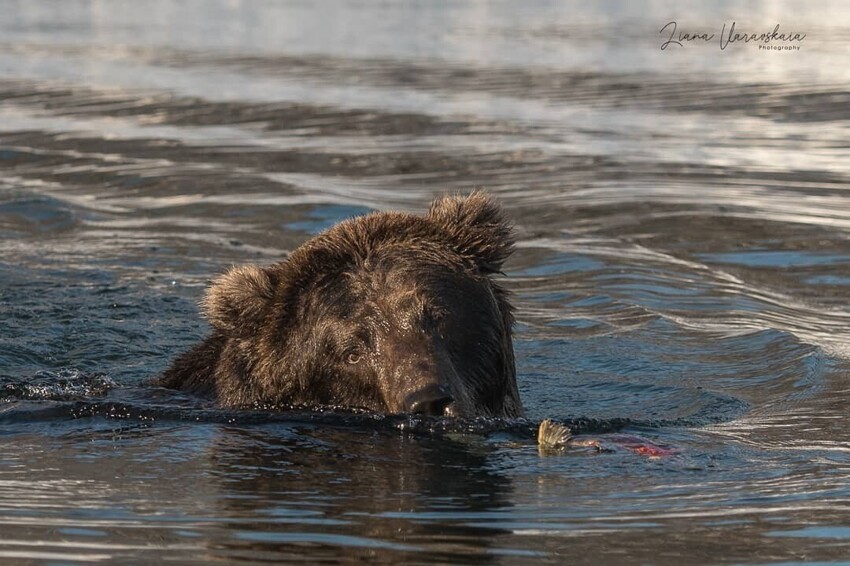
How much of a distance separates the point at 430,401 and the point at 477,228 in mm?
1349

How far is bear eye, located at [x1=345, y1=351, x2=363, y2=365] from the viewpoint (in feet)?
23.6

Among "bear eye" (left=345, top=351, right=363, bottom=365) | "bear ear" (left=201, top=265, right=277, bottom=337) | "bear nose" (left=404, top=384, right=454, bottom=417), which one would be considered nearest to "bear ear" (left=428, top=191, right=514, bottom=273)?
"bear eye" (left=345, top=351, right=363, bottom=365)

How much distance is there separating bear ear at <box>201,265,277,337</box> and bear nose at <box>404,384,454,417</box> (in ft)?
4.09

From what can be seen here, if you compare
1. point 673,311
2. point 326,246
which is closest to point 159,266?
point 673,311

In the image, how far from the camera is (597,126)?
2011cm

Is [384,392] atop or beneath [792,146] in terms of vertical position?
beneath

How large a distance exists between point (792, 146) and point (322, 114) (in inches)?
249

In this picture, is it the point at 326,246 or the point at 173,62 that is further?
the point at 173,62

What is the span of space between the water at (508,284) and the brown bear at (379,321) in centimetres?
22

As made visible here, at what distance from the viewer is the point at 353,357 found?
23.6 feet

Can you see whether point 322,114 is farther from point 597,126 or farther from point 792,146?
point 792,146

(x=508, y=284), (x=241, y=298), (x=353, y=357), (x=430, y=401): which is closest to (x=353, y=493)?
(x=430, y=401)

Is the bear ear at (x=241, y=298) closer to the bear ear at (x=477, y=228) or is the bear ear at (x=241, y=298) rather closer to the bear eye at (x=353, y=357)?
the bear eye at (x=353, y=357)

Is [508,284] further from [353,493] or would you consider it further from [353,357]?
[353,493]
